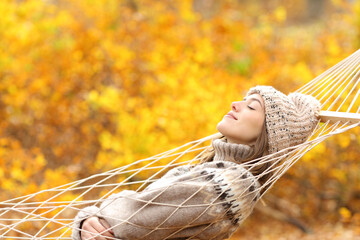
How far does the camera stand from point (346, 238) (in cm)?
344

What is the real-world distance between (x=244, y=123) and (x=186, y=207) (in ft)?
1.15

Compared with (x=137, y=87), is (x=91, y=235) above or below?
below

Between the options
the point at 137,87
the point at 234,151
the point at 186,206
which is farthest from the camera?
the point at 137,87

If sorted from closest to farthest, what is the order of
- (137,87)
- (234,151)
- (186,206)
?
(186,206) → (234,151) → (137,87)

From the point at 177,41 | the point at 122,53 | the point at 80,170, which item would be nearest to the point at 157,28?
the point at 177,41

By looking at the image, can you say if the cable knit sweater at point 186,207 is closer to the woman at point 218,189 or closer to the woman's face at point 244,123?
the woman at point 218,189

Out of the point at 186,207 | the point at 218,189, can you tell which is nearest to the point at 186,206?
the point at 186,207

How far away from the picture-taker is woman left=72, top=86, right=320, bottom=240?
5.34ft

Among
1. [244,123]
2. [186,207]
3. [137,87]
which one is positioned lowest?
[186,207]

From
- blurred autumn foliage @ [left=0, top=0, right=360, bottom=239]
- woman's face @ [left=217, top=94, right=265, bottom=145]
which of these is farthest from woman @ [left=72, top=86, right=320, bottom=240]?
blurred autumn foliage @ [left=0, top=0, right=360, bottom=239]

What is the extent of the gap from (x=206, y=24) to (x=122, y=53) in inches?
48.0

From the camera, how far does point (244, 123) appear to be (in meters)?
1.80

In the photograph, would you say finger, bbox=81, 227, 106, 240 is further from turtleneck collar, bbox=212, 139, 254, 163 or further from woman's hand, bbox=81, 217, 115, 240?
turtleneck collar, bbox=212, 139, 254, 163

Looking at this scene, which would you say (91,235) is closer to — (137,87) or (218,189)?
(218,189)
